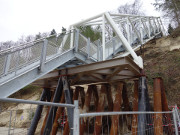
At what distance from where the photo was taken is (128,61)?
6.06 meters

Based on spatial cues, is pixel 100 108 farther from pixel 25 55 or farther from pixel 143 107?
pixel 25 55

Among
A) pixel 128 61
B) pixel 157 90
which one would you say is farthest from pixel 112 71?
pixel 157 90

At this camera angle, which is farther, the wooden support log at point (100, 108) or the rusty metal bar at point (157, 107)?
the wooden support log at point (100, 108)

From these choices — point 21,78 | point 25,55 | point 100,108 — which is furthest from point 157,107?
point 25,55

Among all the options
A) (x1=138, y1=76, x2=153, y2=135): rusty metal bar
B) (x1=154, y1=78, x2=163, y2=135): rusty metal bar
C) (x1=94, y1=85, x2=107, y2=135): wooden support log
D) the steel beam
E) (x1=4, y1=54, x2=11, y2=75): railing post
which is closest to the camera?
the steel beam

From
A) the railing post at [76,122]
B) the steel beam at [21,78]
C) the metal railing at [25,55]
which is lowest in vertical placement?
the railing post at [76,122]

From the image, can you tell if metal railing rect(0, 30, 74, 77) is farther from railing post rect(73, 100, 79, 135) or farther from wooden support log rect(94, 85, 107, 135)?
wooden support log rect(94, 85, 107, 135)

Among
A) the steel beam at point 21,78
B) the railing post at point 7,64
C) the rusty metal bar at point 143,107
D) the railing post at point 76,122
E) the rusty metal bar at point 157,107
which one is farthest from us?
the rusty metal bar at point 143,107

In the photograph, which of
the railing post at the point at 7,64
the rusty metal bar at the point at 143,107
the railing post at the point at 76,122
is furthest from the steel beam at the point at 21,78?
the rusty metal bar at the point at 143,107

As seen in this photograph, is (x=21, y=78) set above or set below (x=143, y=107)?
above

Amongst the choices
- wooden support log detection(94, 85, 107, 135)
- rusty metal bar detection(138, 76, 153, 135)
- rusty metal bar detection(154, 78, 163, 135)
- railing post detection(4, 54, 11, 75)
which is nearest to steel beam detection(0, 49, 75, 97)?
railing post detection(4, 54, 11, 75)

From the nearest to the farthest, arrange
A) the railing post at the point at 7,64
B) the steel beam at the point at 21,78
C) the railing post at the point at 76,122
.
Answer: the railing post at the point at 76,122 < the steel beam at the point at 21,78 < the railing post at the point at 7,64

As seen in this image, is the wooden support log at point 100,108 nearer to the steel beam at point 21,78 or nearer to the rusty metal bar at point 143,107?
the rusty metal bar at point 143,107

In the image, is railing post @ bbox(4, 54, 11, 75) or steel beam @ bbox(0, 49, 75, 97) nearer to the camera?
steel beam @ bbox(0, 49, 75, 97)
